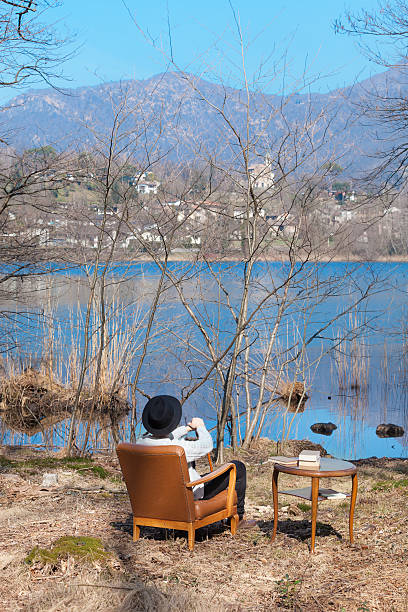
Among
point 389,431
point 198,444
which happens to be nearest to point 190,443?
point 198,444

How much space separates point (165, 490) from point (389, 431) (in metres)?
7.53

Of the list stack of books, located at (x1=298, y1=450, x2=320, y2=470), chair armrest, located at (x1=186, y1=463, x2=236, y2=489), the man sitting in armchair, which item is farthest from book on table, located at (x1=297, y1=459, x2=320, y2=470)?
the man sitting in armchair

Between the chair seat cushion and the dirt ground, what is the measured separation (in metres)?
0.21

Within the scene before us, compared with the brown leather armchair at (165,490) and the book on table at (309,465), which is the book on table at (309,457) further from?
the brown leather armchair at (165,490)

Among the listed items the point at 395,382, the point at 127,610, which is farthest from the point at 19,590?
the point at 395,382

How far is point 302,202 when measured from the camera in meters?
7.23

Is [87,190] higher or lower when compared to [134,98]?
lower

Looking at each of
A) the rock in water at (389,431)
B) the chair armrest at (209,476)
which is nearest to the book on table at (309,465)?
the chair armrest at (209,476)

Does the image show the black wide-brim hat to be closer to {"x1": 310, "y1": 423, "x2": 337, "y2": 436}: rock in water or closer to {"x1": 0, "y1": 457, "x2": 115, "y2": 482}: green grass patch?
{"x1": 0, "y1": 457, "x2": 115, "y2": 482}: green grass patch

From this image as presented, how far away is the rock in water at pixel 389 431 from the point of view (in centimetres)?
1069

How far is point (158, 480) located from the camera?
13.0 feet

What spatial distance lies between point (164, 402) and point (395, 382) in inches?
426

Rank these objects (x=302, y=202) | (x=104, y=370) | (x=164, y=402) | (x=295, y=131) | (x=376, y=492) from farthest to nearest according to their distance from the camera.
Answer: (x=104, y=370), (x=302, y=202), (x=295, y=131), (x=376, y=492), (x=164, y=402)

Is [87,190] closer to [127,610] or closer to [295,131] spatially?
[295,131]
